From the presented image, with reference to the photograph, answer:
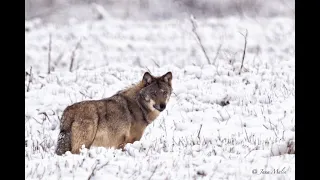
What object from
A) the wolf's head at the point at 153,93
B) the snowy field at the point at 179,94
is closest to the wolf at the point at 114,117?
the wolf's head at the point at 153,93

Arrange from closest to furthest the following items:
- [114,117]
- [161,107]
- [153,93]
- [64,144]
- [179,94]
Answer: [64,144] → [114,117] → [161,107] → [153,93] → [179,94]

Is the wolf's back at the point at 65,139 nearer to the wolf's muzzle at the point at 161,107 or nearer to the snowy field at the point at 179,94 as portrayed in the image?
the snowy field at the point at 179,94

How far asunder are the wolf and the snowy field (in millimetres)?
469

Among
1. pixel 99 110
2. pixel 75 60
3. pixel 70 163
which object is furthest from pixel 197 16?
pixel 70 163

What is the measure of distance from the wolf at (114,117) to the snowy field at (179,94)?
1.54ft

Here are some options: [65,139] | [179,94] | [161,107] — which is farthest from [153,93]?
[179,94]

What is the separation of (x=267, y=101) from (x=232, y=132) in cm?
208

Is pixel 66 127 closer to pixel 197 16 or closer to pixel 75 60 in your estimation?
pixel 75 60

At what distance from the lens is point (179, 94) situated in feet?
42.2

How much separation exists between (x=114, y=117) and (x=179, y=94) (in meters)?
3.92

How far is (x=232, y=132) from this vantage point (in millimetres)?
10320

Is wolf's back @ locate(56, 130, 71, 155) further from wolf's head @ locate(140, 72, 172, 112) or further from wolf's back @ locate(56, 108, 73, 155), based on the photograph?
wolf's head @ locate(140, 72, 172, 112)

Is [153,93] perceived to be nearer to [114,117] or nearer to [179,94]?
[114,117]

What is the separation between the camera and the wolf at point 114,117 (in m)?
8.50
